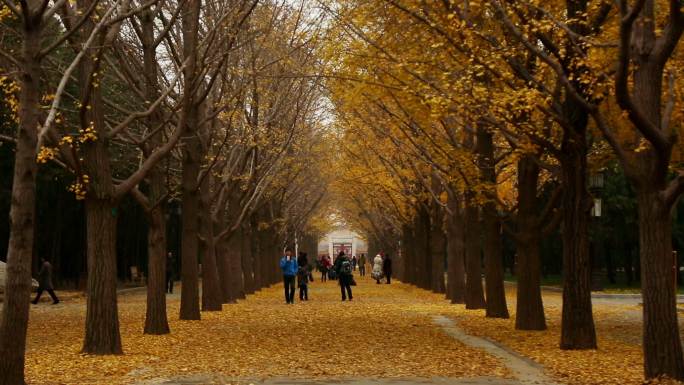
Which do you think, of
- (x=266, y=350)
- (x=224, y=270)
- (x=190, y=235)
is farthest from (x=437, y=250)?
(x=266, y=350)

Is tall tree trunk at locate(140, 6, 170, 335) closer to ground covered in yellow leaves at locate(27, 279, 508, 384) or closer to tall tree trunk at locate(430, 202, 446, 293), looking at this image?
ground covered in yellow leaves at locate(27, 279, 508, 384)

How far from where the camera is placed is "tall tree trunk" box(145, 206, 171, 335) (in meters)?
20.5

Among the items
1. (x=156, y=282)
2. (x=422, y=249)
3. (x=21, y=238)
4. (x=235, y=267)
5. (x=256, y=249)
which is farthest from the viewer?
(x=422, y=249)

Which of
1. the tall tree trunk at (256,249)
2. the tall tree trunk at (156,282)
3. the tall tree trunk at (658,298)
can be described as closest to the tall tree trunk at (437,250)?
the tall tree trunk at (256,249)

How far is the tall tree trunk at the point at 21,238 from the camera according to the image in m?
10.9

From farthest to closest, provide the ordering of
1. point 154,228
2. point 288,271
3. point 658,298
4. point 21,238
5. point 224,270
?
1. point 224,270
2. point 288,271
3. point 154,228
4. point 658,298
5. point 21,238

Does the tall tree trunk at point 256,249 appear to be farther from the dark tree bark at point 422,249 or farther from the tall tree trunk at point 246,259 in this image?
the dark tree bark at point 422,249

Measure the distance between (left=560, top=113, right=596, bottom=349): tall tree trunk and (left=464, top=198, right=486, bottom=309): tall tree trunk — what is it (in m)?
10.8

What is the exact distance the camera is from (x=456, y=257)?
35.1 meters

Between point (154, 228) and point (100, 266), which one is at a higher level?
point (154, 228)

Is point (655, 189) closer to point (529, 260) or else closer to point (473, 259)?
point (529, 260)

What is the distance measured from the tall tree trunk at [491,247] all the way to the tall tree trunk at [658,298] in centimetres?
1144

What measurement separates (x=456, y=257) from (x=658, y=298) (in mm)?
22809

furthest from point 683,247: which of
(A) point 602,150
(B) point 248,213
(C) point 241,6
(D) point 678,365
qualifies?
(D) point 678,365
